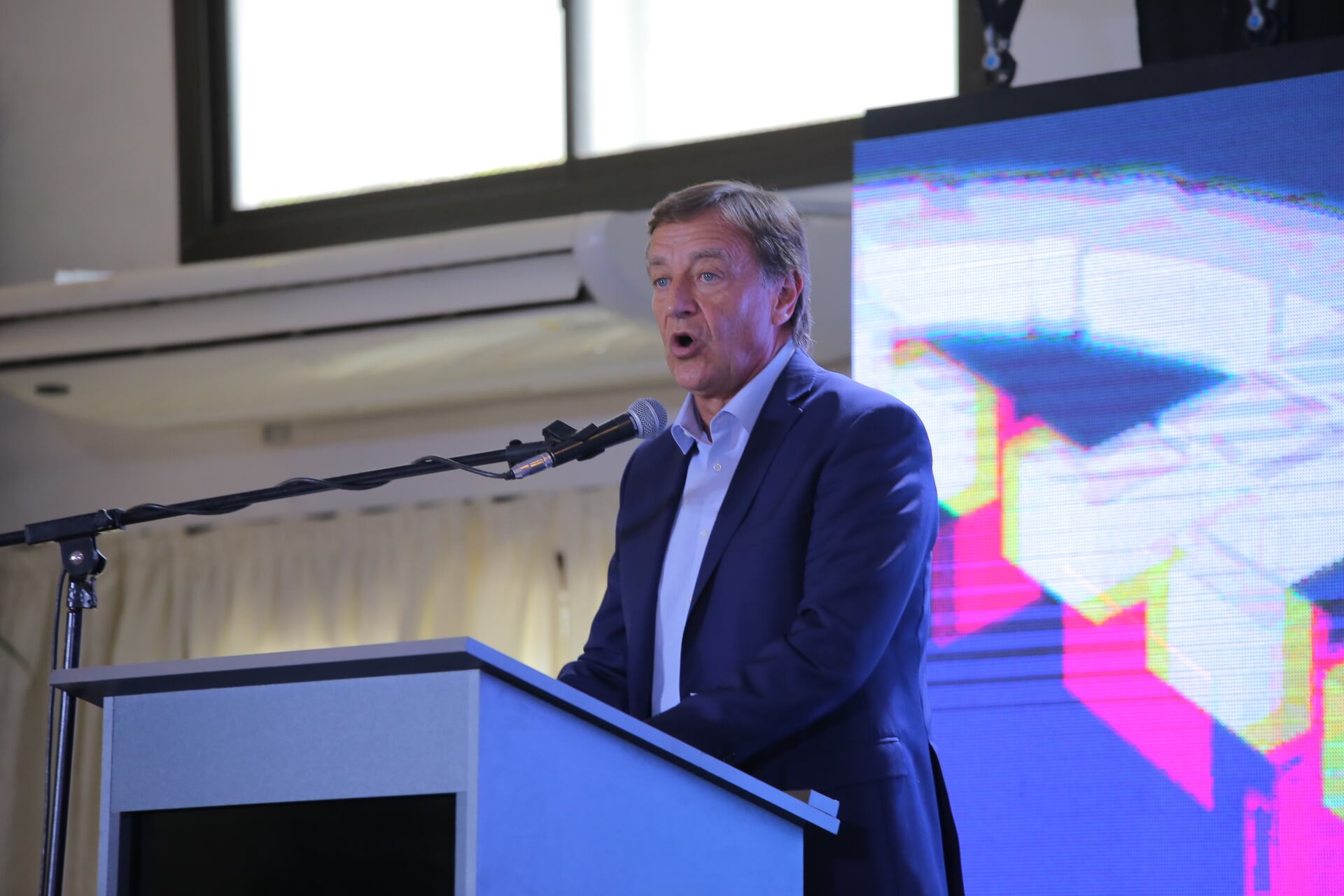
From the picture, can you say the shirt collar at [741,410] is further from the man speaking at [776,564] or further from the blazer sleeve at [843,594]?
the blazer sleeve at [843,594]

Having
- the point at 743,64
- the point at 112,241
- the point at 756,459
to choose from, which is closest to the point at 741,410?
the point at 756,459

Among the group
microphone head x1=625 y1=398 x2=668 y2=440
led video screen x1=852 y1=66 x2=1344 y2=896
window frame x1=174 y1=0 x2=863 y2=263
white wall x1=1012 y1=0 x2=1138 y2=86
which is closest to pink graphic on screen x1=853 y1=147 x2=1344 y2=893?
led video screen x1=852 y1=66 x2=1344 y2=896

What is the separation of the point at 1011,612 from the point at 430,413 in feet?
9.78

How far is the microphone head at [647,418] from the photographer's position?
77.2 inches

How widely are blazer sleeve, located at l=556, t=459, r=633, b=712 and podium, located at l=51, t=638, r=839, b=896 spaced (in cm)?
58

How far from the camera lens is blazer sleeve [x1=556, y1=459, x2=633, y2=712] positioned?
7.02ft

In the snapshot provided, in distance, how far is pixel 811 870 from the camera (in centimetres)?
184

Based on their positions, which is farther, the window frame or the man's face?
the window frame

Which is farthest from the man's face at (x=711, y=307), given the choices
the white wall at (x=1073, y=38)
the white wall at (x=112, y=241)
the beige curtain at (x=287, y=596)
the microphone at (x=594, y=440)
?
the white wall at (x=112, y=241)

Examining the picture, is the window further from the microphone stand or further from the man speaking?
the microphone stand

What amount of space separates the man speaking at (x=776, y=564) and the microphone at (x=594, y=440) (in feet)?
0.46

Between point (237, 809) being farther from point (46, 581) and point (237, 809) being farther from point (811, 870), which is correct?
point (46, 581)

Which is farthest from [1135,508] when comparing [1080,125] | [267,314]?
[267,314]

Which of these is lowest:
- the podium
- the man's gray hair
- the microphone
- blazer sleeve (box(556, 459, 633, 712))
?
the podium
